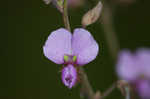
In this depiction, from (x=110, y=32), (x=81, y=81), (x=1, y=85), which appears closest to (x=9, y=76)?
(x=1, y=85)

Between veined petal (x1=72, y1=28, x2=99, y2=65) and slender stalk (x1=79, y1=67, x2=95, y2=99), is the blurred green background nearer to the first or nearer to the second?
slender stalk (x1=79, y1=67, x2=95, y2=99)

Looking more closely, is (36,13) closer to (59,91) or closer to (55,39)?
(59,91)

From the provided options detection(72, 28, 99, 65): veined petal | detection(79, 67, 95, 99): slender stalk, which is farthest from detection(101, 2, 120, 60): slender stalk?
detection(72, 28, 99, 65): veined petal

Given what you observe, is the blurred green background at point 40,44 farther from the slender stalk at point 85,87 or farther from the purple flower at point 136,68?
the slender stalk at point 85,87

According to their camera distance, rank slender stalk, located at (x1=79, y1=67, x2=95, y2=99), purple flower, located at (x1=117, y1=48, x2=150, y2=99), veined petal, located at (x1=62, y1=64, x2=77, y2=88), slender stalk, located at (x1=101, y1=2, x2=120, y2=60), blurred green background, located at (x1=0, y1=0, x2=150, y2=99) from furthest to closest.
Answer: blurred green background, located at (x1=0, y1=0, x2=150, y2=99), slender stalk, located at (x1=101, y1=2, x2=120, y2=60), purple flower, located at (x1=117, y1=48, x2=150, y2=99), slender stalk, located at (x1=79, y1=67, x2=95, y2=99), veined petal, located at (x1=62, y1=64, x2=77, y2=88)

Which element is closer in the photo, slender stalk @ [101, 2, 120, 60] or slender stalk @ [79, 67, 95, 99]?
slender stalk @ [79, 67, 95, 99]

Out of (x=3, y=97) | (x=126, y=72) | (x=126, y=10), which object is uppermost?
(x=126, y=10)

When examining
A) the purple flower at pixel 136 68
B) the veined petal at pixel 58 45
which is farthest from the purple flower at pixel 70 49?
the purple flower at pixel 136 68
